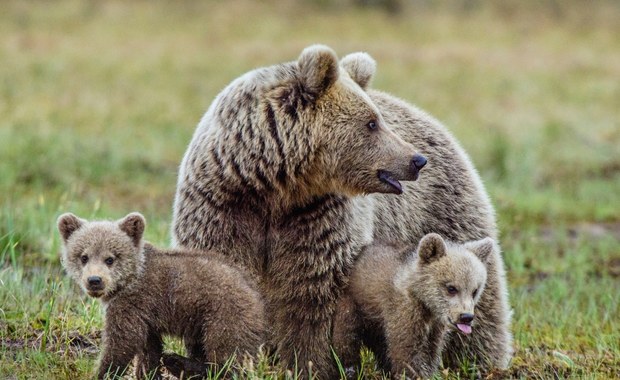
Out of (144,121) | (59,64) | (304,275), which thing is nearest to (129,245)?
(304,275)

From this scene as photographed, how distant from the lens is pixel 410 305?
18.1ft

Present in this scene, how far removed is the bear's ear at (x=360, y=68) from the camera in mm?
6223

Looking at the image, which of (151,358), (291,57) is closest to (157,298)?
(151,358)

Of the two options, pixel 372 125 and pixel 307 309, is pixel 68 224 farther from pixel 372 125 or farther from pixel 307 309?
pixel 372 125

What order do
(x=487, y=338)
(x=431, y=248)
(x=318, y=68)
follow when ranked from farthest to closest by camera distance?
(x=487, y=338) → (x=318, y=68) → (x=431, y=248)

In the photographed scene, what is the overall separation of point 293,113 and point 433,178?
4.19 feet

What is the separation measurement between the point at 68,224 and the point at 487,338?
2687mm

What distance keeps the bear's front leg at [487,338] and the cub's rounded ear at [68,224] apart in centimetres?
240

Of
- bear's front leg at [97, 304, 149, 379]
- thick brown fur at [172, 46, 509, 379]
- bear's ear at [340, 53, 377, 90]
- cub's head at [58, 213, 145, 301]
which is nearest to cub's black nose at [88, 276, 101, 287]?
cub's head at [58, 213, 145, 301]

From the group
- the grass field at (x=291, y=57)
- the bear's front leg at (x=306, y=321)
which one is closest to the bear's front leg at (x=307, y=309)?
the bear's front leg at (x=306, y=321)

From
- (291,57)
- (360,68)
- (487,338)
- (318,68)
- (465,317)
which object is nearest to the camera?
(465,317)

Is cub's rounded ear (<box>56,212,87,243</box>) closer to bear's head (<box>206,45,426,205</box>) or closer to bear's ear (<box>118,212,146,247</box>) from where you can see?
bear's ear (<box>118,212,146,247</box>)

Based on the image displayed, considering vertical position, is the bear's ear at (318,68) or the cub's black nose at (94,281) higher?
the bear's ear at (318,68)

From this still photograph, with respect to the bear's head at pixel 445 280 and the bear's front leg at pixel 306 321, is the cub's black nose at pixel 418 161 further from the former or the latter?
the bear's front leg at pixel 306 321
